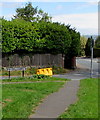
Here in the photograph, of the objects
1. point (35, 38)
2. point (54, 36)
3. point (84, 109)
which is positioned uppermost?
point (54, 36)

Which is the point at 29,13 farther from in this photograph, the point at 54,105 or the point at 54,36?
the point at 54,105

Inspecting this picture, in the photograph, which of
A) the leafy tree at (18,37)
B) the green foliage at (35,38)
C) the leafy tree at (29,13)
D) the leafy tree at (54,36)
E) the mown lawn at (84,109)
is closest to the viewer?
the mown lawn at (84,109)

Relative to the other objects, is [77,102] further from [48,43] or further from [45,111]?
[48,43]

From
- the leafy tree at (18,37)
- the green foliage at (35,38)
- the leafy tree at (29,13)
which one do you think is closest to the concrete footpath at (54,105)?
the leafy tree at (18,37)

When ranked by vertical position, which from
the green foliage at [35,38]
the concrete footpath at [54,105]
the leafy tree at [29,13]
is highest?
the leafy tree at [29,13]

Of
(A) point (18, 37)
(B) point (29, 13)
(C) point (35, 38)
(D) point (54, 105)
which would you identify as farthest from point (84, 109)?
(B) point (29, 13)

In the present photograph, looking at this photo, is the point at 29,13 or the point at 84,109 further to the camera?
the point at 29,13

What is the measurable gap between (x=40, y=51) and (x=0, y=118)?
63.5ft

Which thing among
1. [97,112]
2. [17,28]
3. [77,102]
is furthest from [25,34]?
[97,112]

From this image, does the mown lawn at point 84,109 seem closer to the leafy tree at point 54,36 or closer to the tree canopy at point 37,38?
the tree canopy at point 37,38

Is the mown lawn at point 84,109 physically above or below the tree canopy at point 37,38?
below

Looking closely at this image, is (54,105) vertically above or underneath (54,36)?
underneath

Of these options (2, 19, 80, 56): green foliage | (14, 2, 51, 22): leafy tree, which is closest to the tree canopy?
(2, 19, 80, 56): green foliage

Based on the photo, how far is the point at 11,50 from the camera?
24.1 metres
